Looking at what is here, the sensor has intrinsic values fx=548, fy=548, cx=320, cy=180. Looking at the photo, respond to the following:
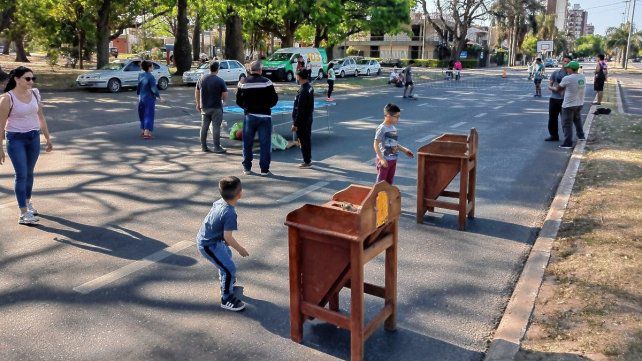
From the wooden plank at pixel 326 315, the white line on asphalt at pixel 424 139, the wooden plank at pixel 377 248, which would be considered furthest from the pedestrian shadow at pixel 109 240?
the white line on asphalt at pixel 424 139

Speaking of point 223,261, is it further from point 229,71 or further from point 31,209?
point 229,71

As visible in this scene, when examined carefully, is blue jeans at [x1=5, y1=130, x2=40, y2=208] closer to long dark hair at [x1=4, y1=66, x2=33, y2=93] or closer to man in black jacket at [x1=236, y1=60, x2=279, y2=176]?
long dark hair at [x1=4, y1=66, x2=33, y2=93]

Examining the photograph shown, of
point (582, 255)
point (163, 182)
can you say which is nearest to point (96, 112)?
point (163, 182)

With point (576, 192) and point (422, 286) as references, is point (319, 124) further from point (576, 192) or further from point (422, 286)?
point (422, 286)

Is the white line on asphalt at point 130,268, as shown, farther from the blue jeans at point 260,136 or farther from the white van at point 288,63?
the white van at point 288,63

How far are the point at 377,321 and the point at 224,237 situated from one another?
1.29 m

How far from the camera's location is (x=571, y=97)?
38.5 ft

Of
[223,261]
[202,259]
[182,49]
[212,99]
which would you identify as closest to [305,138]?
[212,99]

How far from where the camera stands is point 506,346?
3871mm

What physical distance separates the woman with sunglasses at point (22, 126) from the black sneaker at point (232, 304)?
326 centimetres

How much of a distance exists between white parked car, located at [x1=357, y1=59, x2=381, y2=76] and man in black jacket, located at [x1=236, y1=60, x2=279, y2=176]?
3390 cm

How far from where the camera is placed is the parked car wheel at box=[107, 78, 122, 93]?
22.8 meters

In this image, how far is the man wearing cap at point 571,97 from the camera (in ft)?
37.9

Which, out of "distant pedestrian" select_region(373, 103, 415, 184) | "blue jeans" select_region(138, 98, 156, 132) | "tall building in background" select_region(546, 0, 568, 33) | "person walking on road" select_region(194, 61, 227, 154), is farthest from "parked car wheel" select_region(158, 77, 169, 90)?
"tall building in background" select_region(546, 0, 568, 33)
